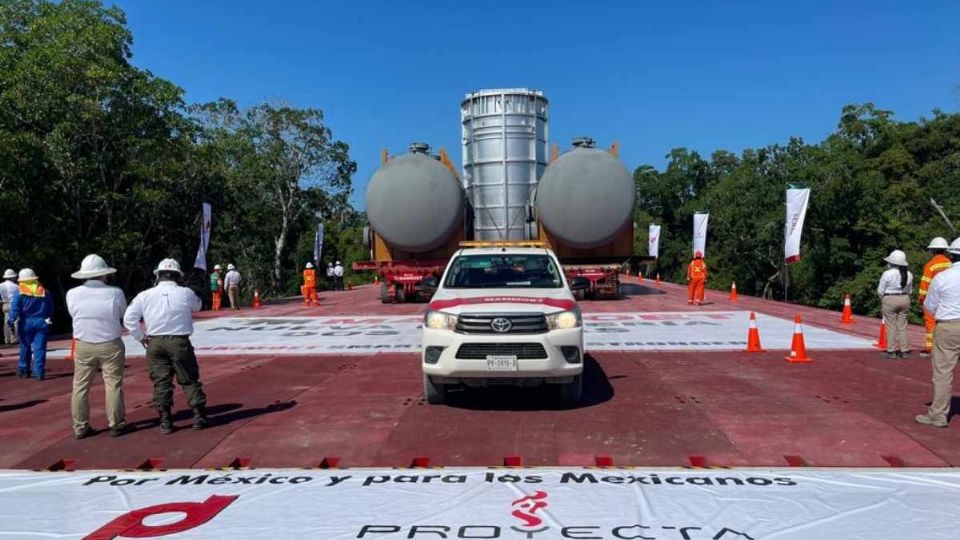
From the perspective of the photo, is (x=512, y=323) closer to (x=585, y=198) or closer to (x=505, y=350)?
(x=505, y=350)

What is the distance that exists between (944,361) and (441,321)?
495 cm

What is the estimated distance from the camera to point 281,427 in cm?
754

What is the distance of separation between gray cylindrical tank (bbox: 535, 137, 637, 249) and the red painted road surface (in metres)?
9.54

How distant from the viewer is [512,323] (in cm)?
745

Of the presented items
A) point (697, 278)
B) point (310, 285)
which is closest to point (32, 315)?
point (310, 285)

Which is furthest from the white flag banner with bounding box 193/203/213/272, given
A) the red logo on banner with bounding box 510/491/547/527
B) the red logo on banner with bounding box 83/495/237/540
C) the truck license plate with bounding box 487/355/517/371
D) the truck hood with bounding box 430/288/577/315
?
the red logo on banner with bounding box 510/491/547/527

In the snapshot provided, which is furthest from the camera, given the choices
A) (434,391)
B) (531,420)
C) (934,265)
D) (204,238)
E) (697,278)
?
(204,238)

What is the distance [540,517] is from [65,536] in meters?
3.04

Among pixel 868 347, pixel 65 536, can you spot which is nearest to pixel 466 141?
pixel 868 347

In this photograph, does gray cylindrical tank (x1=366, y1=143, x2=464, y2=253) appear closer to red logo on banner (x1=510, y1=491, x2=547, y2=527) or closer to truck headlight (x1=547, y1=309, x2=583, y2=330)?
truck headlight (x1=547, y1=309, x2=583, y2=330)

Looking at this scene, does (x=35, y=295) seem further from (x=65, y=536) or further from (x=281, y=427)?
(x=65, y=536)

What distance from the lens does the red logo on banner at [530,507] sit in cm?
476

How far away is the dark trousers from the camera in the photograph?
7.07 m

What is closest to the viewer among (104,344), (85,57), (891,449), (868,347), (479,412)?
(891,449)
